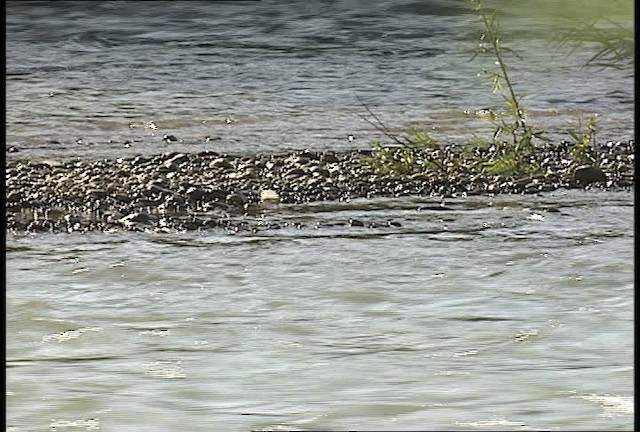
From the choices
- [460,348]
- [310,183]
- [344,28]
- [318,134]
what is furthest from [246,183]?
[344,28]

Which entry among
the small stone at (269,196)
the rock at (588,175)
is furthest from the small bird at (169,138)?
the rock at (588,175)

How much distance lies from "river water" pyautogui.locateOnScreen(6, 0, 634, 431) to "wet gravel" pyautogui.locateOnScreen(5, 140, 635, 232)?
0.12m

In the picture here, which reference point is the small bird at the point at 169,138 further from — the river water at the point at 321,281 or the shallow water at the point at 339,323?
the shallow water at the point at 339,323

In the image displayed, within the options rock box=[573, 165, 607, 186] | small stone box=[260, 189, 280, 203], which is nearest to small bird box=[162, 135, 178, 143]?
small stone box=[260, 189, 280, 203]

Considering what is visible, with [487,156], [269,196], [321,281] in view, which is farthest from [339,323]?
[487,156]

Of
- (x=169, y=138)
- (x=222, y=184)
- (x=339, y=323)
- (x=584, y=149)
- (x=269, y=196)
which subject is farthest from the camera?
(x=169, y=138)

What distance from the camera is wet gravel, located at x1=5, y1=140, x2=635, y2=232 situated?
14.5 feet

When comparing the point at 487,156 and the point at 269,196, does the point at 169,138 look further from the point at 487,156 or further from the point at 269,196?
the point at 487,156

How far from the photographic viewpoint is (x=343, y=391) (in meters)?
2.56

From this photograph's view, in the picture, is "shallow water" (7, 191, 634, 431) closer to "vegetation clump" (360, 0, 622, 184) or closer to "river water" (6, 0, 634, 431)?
"river water" (6, 0, 634, 431)

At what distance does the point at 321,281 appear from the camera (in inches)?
139

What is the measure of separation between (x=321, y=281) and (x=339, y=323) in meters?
0.44

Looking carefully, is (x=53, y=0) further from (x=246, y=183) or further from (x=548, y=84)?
(x=246, y=183)

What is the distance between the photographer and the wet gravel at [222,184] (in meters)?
4.41
